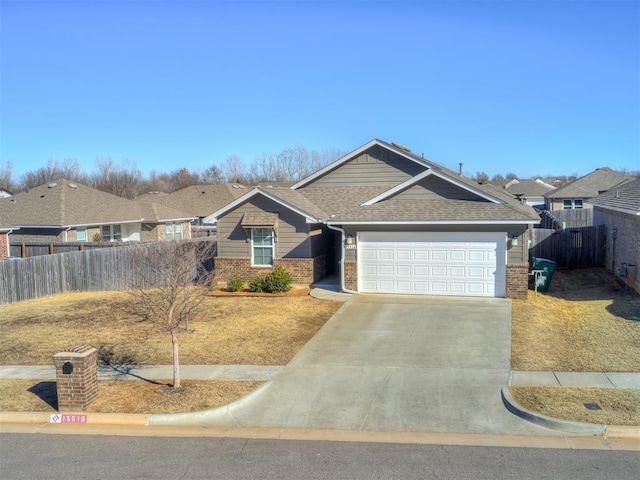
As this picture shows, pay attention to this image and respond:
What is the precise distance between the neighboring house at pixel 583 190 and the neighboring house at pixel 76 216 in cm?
3598

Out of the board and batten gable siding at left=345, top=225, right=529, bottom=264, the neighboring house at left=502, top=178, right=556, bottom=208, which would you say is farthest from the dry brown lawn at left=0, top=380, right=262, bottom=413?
the neighboring house at left=502, top=178, right=556, bottom=208

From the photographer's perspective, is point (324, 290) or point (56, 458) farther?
point (324, 290)

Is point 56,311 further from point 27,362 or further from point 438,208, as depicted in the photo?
point 438,208

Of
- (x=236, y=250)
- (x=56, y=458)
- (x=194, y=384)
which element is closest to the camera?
(x=56, y=458)

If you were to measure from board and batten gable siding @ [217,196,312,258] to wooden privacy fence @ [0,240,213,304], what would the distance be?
1.31 m

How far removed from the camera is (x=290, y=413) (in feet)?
30.0

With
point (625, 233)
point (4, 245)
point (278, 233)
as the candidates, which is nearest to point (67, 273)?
point (4, 245)

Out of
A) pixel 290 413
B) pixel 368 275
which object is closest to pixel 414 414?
pixel 290 413

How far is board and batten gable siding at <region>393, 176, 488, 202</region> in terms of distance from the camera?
64.0 feet

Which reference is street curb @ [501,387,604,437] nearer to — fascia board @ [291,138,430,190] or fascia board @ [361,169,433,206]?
fascia board @ [361,169,433,206]

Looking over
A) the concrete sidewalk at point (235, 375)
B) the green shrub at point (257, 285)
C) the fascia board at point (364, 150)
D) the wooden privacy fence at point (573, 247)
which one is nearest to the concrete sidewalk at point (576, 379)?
the concrete sidewalk at point (235, 375)

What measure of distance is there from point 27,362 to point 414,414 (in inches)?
345

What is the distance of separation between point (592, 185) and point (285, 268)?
4198cm

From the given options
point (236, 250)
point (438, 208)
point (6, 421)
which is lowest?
point (6, 421)
